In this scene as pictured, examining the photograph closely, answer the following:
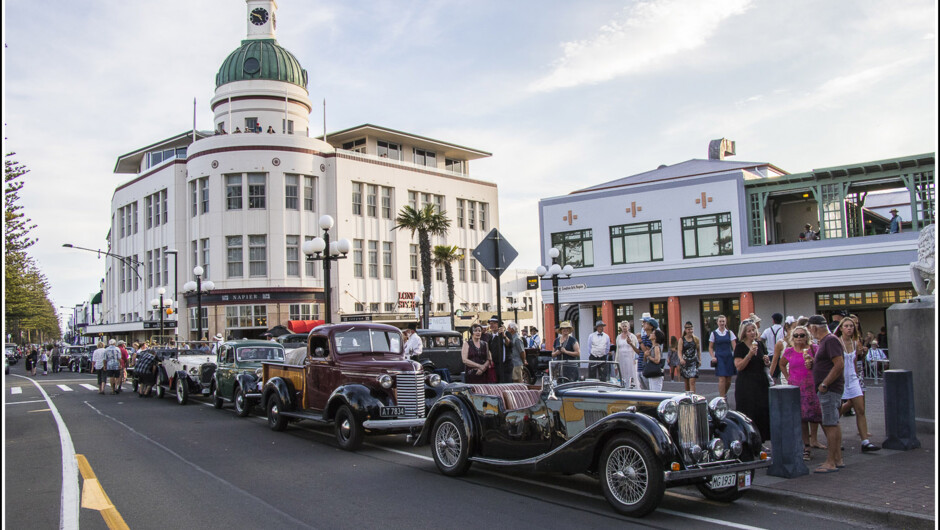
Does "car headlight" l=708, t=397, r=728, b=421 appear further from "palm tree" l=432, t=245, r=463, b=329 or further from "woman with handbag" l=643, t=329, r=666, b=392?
"palm tree" l=432, t=245, r=463, b=329

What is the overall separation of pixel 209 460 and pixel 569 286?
24.9 m

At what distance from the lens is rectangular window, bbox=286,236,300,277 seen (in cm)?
4628

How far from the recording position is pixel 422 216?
4444cm

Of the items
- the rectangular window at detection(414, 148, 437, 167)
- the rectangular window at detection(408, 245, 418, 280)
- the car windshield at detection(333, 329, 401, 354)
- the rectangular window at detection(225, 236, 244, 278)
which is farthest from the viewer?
the rectangular window at detection(414, 148, 437, 167)

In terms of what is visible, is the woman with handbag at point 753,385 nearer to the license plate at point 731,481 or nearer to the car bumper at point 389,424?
the license plate at point 731,481

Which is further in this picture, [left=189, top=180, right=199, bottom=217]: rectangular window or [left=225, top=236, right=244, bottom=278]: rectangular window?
[left=189, top=180, right=199, bottom=217]: rectangular window

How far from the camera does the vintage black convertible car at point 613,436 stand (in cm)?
681

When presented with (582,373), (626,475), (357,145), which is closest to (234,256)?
(357,145)

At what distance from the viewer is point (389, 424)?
10.9 metres

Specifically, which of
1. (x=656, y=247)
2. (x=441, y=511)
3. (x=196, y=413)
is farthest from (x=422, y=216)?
(x=441, y=511)

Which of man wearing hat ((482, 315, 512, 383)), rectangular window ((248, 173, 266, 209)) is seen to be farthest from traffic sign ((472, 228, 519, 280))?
rectangular window ((248, 173, 266, 209))

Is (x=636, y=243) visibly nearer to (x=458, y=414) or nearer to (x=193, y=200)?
(x=458, y=414)

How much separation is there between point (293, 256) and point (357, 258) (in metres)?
4.42

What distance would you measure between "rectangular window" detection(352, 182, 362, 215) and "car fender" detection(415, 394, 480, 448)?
40158 mm
